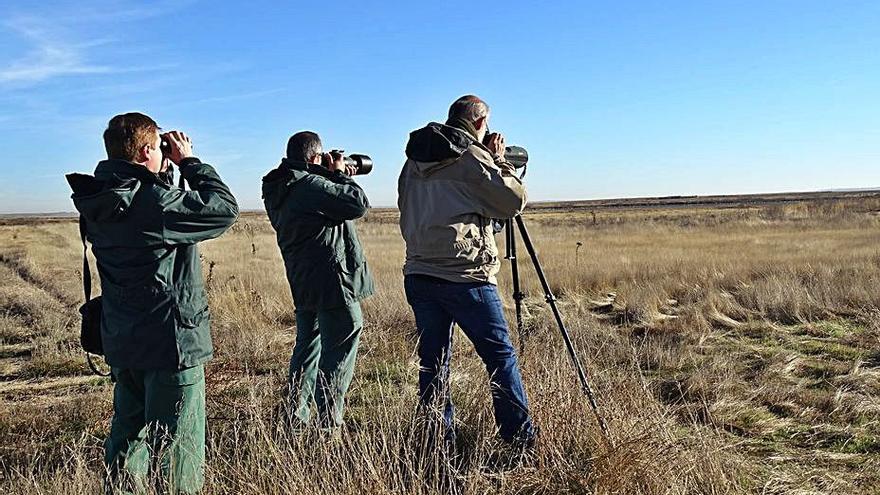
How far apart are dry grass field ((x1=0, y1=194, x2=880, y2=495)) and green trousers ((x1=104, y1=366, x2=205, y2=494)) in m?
0.12

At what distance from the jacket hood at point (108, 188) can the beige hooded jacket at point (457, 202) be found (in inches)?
46.9

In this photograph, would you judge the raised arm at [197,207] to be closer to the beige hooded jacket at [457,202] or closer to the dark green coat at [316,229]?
the beige hooded jacket at [457,202]

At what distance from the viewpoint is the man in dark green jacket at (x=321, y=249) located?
13.4ft

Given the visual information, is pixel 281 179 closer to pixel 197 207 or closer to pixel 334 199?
pixel 334 199

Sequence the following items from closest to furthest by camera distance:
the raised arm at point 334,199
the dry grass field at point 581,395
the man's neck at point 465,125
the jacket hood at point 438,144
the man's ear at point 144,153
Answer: the man's ear at point 144,153, the dry grass field at point 581,395, the jacket hood at point 438,144, the man's neck at point 465,125, the raised arm at point 334,199

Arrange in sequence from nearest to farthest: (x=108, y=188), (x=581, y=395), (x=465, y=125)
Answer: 1. (x=108, y=188)
2. (x=465, y=125)
3. (x=581, y=395)

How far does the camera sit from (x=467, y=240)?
330cm

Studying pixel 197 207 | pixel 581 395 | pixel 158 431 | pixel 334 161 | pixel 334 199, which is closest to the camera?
pixel 197 207

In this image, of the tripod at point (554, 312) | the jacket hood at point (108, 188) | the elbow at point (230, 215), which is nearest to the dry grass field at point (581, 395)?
the tripod at point (554, 312)

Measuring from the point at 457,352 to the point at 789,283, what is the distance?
5.99m

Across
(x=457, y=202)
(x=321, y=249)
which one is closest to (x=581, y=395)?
(x=457, y=202)

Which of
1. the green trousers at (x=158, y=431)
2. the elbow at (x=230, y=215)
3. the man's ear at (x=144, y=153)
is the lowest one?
the green trousers at (x=158, y=431)

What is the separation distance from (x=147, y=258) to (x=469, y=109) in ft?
5.22

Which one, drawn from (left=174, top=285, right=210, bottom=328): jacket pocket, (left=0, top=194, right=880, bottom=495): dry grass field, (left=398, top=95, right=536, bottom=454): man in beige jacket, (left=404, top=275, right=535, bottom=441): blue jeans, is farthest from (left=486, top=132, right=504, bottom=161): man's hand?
(left=174, top=285, right=210, bottom=328): jacket pocket
